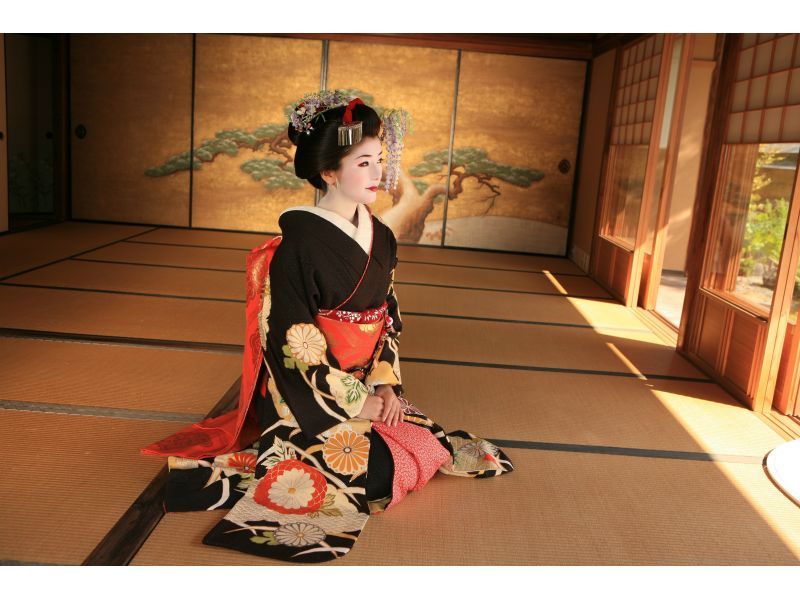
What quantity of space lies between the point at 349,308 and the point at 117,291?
2.76 metres

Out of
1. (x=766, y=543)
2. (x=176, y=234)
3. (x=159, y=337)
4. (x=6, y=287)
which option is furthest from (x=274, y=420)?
(x=176, y=234)

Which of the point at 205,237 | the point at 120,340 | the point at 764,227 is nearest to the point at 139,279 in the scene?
the point at 120,340

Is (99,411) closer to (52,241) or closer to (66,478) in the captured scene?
(66,478)

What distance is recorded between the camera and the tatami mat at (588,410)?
8.17 ft

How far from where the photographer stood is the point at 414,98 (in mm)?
6840

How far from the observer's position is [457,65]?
6.79 m

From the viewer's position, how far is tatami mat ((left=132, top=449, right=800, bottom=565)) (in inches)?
66.5

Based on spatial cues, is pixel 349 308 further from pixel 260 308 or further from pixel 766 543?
pixel 766 543

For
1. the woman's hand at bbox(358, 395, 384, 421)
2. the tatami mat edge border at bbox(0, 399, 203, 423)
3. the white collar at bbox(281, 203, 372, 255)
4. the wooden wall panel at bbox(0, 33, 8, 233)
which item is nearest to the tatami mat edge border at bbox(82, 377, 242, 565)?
the tatami mat edge border at bbox(0, 399, 203, 423)

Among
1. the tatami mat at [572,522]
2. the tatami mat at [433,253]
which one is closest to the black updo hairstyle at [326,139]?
the tatami mat at [572,522]

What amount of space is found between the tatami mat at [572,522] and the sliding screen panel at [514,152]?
16.2 feet

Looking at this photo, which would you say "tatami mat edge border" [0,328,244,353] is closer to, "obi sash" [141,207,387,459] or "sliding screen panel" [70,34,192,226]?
"obi sash" [141,207,387,459]

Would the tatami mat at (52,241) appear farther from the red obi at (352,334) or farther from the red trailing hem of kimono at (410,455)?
the red trailing hem of kimono at (410,455)

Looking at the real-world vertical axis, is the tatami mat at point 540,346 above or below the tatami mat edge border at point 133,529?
above
